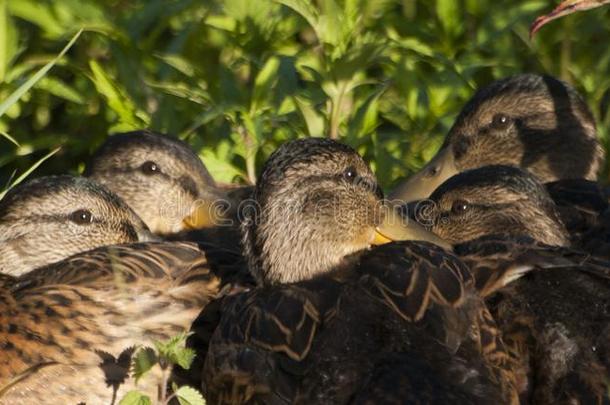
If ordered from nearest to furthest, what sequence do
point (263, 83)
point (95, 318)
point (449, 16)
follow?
point (95, 318) → point (263, 83) → point (449, 16)

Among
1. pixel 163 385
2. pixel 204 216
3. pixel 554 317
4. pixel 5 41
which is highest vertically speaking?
pixel 554 317

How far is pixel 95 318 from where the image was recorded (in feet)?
19.8

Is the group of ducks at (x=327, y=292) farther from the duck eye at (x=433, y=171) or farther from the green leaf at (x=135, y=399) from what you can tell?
the duck eye at (x=433, y=171)

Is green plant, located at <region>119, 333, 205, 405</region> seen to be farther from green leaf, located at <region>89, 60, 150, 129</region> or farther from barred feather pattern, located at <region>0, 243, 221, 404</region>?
green leaf, located at <region>89, 60, 150, 129</region>

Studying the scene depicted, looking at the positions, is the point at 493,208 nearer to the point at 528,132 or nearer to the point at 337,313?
the point at 528,132

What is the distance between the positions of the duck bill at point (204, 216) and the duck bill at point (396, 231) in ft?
5.55

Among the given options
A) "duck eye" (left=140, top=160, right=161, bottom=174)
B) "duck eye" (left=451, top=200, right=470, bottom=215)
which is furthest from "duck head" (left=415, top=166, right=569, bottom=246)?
"duck eye" (left=140, top=160, right=161, bottom=174)

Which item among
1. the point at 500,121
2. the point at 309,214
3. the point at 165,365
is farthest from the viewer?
the point at 500,121

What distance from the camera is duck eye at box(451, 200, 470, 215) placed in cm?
709

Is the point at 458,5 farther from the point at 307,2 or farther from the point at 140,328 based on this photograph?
the point at 140,328

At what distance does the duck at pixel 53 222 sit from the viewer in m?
7.03

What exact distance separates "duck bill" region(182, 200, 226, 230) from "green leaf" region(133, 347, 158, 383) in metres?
2.08

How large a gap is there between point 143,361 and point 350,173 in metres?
1.19

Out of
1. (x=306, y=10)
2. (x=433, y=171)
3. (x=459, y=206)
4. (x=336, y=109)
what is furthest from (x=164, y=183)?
(x=459, y=206)
